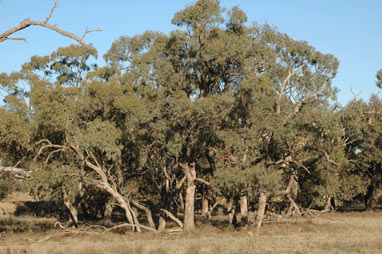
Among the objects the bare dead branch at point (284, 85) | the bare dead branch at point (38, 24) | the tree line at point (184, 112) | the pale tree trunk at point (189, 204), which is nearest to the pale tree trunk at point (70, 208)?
the tree line at point (184, 112)

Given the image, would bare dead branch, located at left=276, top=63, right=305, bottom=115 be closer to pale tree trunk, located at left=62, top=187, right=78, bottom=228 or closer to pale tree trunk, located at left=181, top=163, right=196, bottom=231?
pale tree trunk, located at left=181, top=163, right=196, bottom=231

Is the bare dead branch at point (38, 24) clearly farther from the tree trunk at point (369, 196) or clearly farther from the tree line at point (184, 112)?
the tree trunk at point (369, 196)

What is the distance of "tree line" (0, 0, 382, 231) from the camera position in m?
26.7

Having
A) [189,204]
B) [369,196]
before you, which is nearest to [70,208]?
[189,204]

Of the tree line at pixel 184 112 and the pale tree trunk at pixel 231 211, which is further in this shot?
the pale tree trunk at pixel 231 211

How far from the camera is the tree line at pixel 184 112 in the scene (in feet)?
87.6

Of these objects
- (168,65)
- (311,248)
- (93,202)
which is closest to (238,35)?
(168,65)

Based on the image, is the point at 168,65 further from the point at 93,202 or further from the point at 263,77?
the point at 93,202

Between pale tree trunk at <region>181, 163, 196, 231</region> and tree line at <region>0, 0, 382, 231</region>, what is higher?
tree line at <region>0, 0, 382, 231</region>

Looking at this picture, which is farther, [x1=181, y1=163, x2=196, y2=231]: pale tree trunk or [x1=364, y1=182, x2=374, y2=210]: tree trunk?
[x1=364, y1=182, x2=374, y2=210]: tree trunk

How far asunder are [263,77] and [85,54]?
46.5 ft

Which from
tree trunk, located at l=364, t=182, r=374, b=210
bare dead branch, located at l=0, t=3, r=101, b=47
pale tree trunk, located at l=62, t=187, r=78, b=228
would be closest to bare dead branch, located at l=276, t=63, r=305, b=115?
A: pale tree trunk, located at l=62, t=187, r=78, b=228

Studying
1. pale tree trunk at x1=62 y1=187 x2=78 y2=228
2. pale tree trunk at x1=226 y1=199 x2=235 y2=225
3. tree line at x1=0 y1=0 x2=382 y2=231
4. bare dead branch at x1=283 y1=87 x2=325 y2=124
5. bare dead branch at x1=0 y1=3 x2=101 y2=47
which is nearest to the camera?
bare dead branch at x1=0 y1=3 x2=101 y2=47

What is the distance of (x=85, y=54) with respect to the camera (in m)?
34.7
